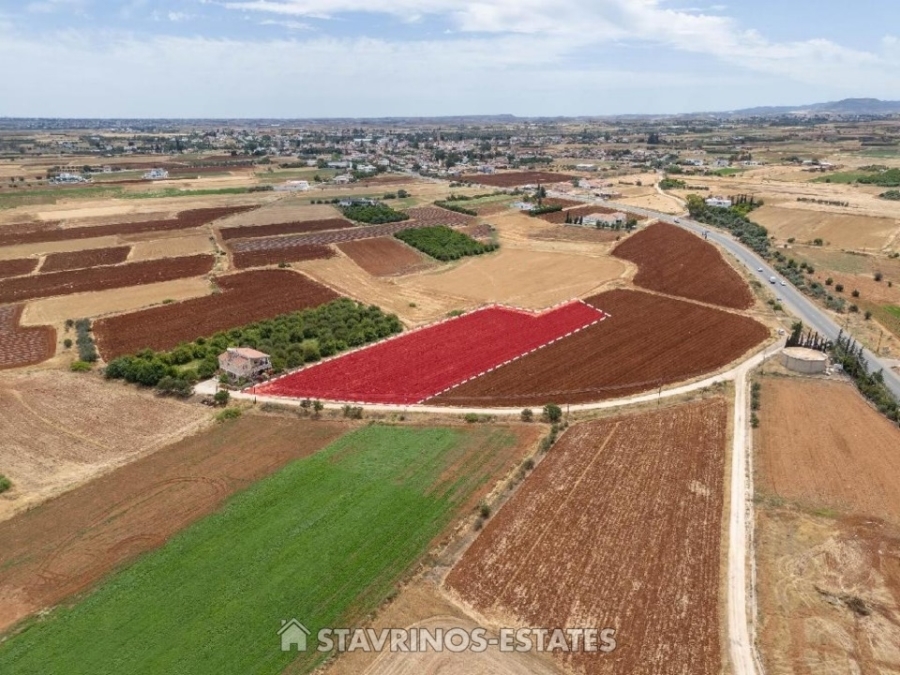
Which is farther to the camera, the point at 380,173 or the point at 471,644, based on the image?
the point at 380,173

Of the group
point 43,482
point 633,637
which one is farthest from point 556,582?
point 43,482

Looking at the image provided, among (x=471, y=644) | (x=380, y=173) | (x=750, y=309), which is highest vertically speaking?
(x=380, y=173)

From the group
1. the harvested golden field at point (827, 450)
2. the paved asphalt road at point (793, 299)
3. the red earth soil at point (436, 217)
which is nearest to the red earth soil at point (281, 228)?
the red earth soil at point (436, 217)

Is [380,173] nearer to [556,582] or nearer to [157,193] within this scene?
[157,193]

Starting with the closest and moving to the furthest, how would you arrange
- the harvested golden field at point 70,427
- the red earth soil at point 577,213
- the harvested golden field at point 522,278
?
the harvested golden field at point 70,427 < the harvested golden field at point 522,278 < the red earth soil at point 577,213

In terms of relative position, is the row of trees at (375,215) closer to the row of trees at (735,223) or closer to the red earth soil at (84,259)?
the red earth soil at (84,259)

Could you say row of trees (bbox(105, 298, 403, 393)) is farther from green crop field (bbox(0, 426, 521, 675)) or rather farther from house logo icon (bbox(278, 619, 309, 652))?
house logo icon (bbox(278, 619, 309, 652))
